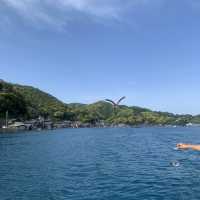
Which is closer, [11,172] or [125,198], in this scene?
[125,198]

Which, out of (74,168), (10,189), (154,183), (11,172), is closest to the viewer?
(10,189)

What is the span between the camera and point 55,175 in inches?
1794

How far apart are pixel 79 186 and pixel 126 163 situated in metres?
20.1

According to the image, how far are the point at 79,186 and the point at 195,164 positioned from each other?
2275 cm

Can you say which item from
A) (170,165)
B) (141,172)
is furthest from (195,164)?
(141,172)

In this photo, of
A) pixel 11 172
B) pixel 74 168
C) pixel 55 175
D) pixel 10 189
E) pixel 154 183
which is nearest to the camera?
pixel 10 189

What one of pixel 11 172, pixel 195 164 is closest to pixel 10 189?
pixel 11 172

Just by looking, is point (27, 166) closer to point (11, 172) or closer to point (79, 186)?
point (11, 172)

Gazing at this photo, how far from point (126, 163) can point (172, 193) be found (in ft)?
72.4

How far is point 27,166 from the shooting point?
5419 cm

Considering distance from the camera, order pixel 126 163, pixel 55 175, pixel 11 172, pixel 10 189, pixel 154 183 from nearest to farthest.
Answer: pixel 10 189 < pixel 154 183 < pixel 55 175 < pixel 11 172 < pixel 126 163

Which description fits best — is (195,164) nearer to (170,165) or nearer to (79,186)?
(170,165)

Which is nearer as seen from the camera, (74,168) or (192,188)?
(192,188)

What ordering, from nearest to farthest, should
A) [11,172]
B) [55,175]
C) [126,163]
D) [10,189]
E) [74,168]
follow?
1. [10,189]
2. [55,175]
3. [11,172]
4. [74,168]
5. [126,163]
